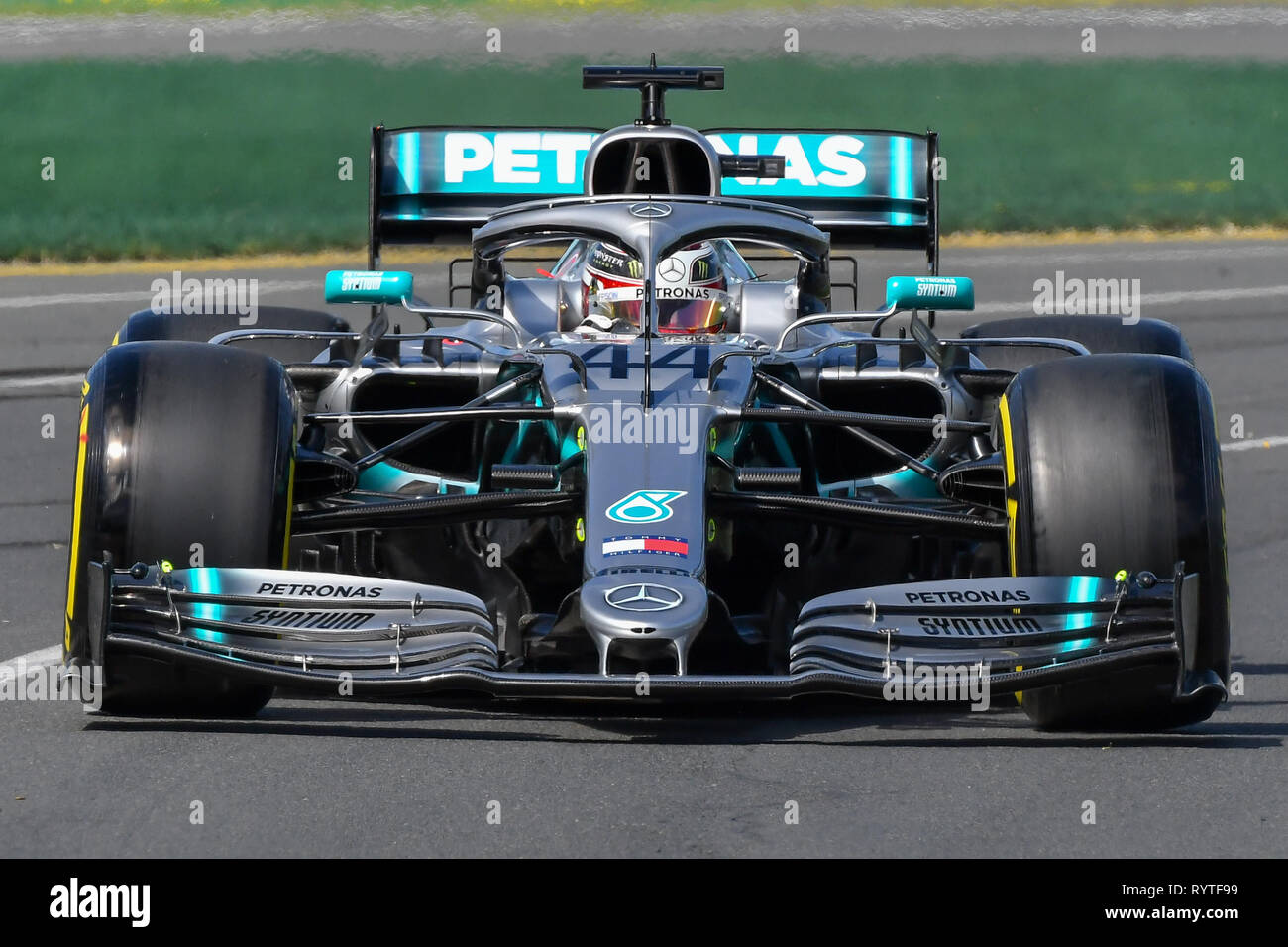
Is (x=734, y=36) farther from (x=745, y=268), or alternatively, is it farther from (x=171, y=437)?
(x=171, y=437)

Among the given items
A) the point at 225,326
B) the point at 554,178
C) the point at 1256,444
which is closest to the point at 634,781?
the point at 225,326

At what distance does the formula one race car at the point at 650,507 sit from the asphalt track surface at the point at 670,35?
12.4 metres

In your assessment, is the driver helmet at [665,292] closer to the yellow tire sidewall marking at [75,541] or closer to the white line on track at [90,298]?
the yellow tire sidewall marking at [75,541]

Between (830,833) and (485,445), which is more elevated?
(485,445)

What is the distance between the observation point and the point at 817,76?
69.0 ft

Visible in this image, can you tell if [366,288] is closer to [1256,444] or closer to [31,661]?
[31,661]

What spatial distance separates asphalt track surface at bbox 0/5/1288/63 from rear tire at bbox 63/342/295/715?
1421 cm

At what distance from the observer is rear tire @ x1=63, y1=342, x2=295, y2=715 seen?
5.82 m

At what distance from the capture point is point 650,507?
6.00m

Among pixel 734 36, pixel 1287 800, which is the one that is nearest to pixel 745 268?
pixel 1287 800

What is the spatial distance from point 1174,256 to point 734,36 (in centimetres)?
511

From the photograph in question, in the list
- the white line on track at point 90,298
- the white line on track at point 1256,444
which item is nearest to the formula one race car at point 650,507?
the white line on track at point 1256,444

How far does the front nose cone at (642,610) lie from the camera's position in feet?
18.0

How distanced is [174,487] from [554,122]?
48.2 feet
